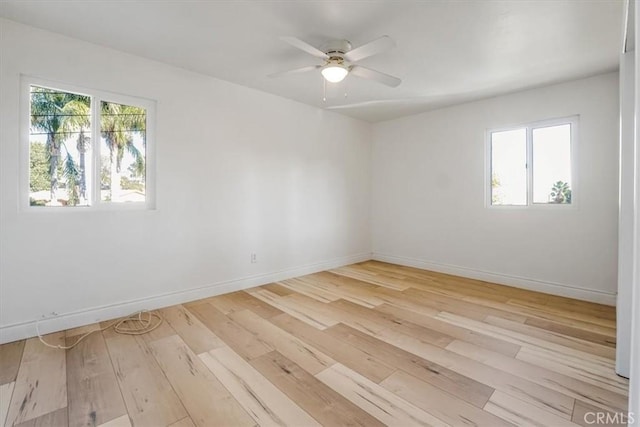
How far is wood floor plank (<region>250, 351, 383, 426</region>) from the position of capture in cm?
158

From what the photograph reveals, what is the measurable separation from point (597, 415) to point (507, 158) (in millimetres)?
3336

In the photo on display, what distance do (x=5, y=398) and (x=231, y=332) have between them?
4.56 feet

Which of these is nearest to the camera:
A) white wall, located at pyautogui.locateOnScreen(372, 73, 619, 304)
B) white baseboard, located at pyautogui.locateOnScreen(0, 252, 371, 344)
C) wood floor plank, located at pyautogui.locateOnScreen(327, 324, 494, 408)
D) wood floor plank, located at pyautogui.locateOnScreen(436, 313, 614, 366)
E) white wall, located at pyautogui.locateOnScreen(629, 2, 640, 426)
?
white wall, located at pyautogui.locateOnScreen(629, 2, 640, 426)

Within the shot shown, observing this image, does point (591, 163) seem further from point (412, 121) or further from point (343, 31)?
point (343, 31)

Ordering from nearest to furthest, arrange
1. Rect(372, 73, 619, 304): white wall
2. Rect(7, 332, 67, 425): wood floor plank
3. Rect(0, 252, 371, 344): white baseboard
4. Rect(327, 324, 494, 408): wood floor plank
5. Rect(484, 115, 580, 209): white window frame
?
Rect(7, 332, 67, 425): wood floor plank
Rect(327, 324, 494, 408): wood floor plank
Rect(0, 252, 371, 344): white baseboard
Rect(372, 73, 619, 304): white wall
Rect(484, 115, 580, 209): white window frame

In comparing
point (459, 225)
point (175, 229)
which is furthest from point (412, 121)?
point (175, 229)

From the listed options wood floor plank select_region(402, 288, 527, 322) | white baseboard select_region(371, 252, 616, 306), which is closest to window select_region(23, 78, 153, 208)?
wood floor plank select_region(402, 288, 527, 322)

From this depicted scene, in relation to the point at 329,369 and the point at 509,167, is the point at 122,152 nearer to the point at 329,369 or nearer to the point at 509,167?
the point at 329,369

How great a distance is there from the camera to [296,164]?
4.40 m

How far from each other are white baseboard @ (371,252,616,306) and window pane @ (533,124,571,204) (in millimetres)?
1072

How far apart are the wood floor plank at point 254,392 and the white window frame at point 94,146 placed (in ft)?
5.99

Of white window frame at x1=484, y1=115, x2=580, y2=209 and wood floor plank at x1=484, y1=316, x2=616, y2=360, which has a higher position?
white window frame at x1=484, y1=115, x2=580, y2=209

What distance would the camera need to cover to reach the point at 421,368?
203cm

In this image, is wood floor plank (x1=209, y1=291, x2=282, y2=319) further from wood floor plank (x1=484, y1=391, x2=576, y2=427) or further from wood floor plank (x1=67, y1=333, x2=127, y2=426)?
wood floor plank (x1=484, y1=391, x2=576, y2=427)
